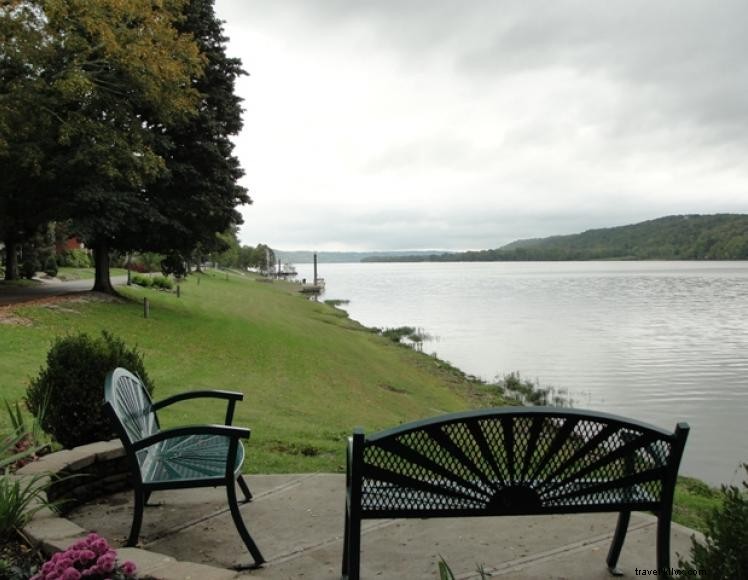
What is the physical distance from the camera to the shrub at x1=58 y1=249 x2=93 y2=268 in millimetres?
48156

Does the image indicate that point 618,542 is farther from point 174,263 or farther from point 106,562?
point 174,263

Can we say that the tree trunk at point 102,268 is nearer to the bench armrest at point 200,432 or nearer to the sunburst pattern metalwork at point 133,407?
the sunburst pattern metalwork at point 133,407

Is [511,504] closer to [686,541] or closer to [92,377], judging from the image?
[686,541]

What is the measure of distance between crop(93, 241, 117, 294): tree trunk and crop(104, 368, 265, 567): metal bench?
1935 cm

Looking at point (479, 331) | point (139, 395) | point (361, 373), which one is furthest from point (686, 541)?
point (479, 331)

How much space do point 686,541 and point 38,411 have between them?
16.1ft

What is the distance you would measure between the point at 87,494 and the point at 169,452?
0.82 meters

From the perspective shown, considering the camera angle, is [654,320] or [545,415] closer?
[545,415]

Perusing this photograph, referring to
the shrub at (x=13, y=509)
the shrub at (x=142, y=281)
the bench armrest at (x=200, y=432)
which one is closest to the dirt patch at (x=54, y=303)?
the shrub at (x=142, y=281)

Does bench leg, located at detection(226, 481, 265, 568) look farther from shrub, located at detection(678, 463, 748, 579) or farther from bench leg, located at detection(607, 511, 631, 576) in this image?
shrub, located at detection(678, 463, 748, 579)

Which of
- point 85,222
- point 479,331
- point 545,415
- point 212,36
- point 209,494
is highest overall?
point 212,36

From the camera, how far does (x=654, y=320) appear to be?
1581 inches

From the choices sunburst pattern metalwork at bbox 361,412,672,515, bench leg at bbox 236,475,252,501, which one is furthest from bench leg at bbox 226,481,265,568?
bench leg at bbox 236,475,252,501

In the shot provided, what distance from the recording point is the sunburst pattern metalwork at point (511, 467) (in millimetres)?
3102
